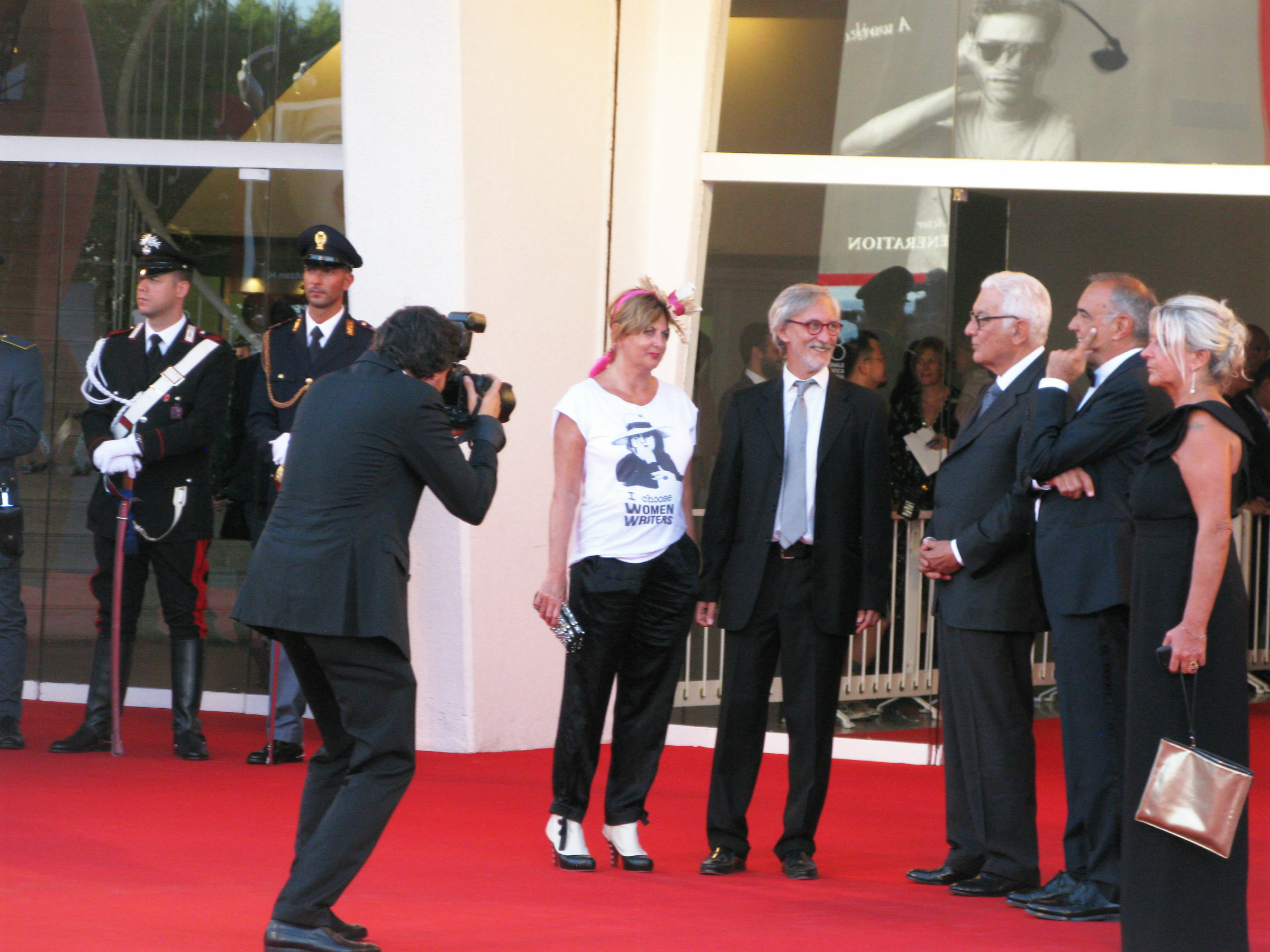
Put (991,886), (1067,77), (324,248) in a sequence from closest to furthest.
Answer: (991,886)
(324,248)
(1067,77)

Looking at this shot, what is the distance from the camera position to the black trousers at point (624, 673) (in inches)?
173

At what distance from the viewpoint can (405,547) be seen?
3463 millimetres

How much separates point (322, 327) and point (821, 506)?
230 cm

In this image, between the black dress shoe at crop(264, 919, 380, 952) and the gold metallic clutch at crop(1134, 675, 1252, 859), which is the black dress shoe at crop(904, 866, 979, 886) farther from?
the black dress shoe at crop(264, 919, 380, 952)

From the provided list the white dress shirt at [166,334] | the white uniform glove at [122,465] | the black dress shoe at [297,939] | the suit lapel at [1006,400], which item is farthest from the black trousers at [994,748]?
the white dress shirt at [166,334]

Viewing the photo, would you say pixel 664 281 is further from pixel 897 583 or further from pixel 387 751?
pixel 387 751

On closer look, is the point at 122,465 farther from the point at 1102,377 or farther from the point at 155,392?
the point at 1102,377

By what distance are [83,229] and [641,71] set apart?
2732 millimetres

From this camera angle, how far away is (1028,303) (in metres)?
4.32

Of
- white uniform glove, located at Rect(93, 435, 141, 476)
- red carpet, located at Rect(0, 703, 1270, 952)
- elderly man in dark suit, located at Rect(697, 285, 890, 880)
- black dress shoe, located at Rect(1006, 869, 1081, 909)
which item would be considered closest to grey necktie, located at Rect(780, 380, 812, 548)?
elderly man in dark suit, located at Rect(697, 285, 890, 880)

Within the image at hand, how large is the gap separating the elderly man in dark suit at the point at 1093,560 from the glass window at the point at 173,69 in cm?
404

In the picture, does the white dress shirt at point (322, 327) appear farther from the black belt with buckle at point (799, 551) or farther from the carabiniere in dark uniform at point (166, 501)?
the black belt with buckle at point (799, 551)

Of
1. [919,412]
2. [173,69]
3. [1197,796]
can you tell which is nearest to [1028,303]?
[1197,796]

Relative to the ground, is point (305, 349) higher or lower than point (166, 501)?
higher
